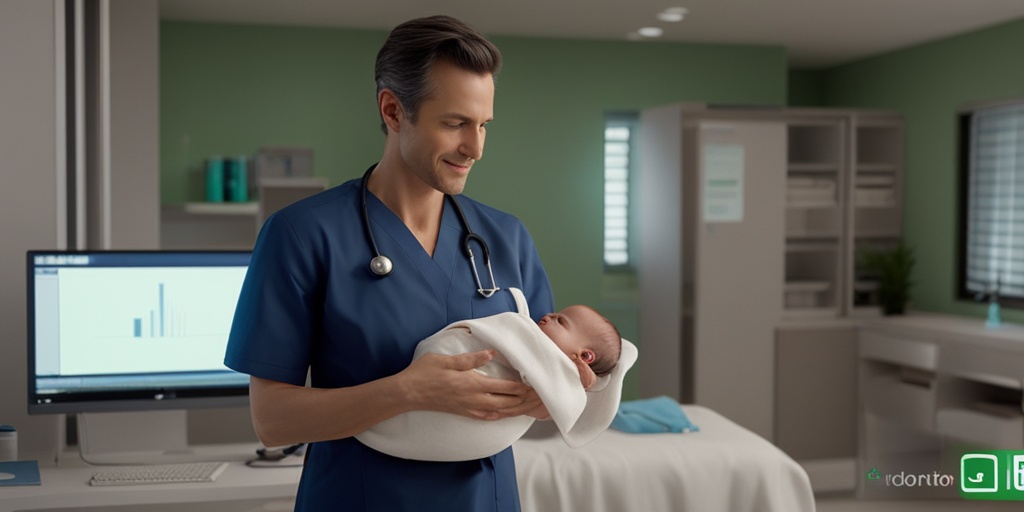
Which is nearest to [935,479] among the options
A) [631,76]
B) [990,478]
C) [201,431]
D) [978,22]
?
[990,478]

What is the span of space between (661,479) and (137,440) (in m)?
1.33

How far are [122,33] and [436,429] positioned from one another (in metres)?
3.31

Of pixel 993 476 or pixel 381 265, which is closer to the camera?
pixel 381 265

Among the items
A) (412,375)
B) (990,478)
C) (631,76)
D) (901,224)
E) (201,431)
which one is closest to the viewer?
(412,375)

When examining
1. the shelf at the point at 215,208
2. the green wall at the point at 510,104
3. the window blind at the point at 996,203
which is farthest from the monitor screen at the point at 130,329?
the window blind at the point at 996,203

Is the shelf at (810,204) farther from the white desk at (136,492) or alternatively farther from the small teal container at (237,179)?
the white desk at (136,492)

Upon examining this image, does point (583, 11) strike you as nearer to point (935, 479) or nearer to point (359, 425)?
point (935, 479)

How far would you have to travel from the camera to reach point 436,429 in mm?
1199

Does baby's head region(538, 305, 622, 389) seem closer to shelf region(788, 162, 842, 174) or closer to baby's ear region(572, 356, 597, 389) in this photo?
baby's ear region(572, 356, 597, 389)

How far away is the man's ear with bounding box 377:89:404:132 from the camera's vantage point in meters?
1.25

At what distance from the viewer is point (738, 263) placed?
513 cm

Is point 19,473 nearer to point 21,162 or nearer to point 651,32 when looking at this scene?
point 21,162

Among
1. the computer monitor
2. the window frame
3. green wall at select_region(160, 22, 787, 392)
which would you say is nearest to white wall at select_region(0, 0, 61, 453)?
the computer monitor

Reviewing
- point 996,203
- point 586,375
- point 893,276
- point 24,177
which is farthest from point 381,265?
point 996,203
